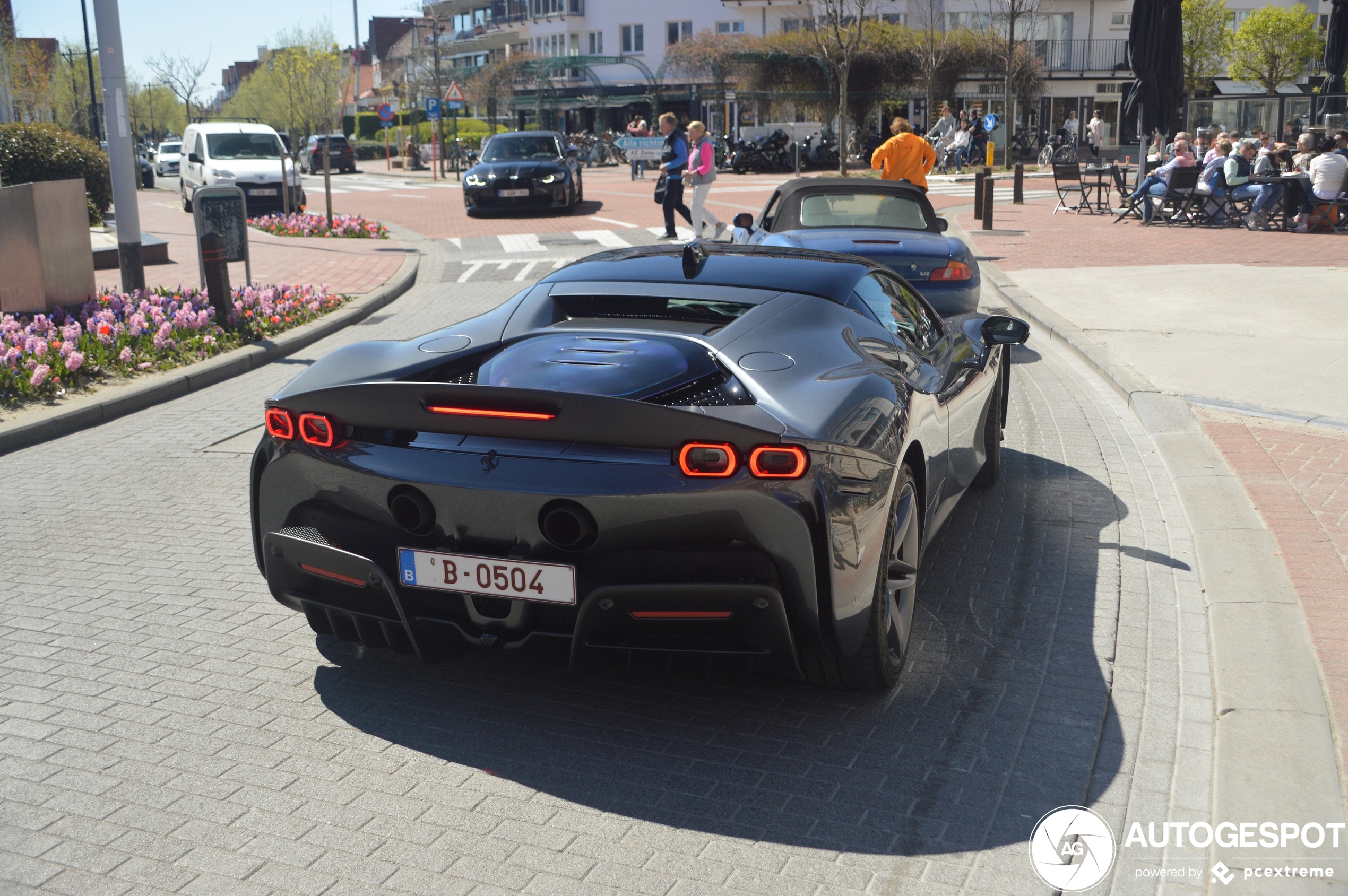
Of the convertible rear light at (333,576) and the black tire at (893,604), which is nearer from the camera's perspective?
the convertible rear light at (333,576)

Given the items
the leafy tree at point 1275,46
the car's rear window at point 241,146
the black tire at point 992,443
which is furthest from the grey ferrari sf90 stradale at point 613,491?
the leafy tree at point 1275,46

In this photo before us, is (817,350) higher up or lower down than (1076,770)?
higher up

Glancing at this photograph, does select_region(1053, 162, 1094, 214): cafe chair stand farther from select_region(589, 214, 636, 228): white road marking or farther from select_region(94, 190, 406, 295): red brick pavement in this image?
select_region(94, 190, 406, 295): red brick pavement

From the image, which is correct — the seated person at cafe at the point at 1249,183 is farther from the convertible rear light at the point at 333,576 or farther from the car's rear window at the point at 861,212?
the convertible rear light at the point at 333,576

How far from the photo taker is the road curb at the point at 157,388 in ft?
25.5

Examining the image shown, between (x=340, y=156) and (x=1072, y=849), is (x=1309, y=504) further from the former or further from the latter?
(x=340, y=156)

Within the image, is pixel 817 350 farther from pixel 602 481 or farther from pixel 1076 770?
pixel 1076 770

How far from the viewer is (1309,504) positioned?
576cm

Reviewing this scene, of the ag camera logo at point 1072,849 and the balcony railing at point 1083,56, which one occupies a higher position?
the balcony railing at point 1083,56

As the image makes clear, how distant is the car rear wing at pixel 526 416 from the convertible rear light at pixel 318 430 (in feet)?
0.07

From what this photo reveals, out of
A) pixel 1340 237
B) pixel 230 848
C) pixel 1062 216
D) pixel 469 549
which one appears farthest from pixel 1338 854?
pixel 1062 216

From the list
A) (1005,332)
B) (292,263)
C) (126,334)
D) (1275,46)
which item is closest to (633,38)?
(1275,46)

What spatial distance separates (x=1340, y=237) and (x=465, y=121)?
55749 millimetres

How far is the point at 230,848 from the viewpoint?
10.1 feet
